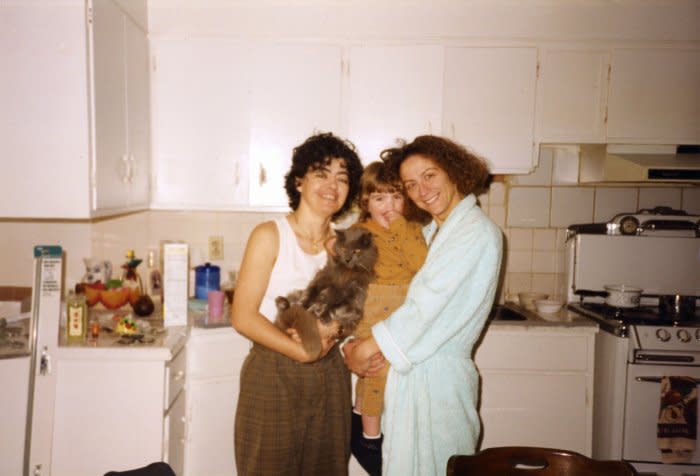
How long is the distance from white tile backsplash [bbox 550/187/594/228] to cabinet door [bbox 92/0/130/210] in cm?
230

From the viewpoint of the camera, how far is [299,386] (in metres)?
1.62

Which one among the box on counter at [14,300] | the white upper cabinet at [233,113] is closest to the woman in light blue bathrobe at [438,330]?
the white upper cabinet at [233,113]

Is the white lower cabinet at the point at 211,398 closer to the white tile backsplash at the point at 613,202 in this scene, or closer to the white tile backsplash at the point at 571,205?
the white tile backsplash at the point at 571,205

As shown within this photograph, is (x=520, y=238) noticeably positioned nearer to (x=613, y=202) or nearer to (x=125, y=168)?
(x=613, y=202)

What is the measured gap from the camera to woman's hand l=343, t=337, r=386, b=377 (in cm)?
159

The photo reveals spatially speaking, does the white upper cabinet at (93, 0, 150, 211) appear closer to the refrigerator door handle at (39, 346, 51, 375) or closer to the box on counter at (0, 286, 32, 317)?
the refrigerator door handle at (39, 346, 51, 375)

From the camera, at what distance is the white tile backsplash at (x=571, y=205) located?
2912 mm

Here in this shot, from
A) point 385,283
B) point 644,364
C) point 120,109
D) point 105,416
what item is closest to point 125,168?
point 120,109

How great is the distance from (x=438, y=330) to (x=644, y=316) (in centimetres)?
152

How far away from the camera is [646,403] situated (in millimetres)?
2289

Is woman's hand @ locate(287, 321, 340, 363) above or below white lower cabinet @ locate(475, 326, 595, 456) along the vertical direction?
above

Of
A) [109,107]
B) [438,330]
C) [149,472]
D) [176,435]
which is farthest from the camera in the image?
[176,435]

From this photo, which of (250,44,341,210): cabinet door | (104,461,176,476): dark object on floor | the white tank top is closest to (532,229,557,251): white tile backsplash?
(250,44,341,210): cabinet door

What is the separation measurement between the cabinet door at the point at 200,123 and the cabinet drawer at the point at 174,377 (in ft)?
2.70
